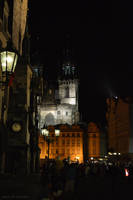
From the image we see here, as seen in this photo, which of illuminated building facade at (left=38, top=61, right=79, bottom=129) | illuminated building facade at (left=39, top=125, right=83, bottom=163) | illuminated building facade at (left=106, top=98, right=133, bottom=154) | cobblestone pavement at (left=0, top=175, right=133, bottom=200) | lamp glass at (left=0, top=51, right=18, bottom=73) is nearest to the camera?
lamp glass at (left=0, top=51, right=18, bottom=73)

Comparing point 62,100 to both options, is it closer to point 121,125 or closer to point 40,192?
point 121,125

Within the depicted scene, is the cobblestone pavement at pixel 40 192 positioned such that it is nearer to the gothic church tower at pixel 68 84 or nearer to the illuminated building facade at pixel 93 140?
the illuminated building facade at pixel 93 140

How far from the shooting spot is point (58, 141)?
10325 centimetres

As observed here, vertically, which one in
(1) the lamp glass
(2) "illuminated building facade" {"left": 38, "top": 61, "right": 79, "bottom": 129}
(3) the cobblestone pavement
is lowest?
(3) the cobblestone pavement

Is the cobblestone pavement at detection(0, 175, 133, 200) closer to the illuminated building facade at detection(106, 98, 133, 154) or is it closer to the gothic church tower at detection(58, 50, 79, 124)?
the illuminated building facade at detection(106, 98, 133, 154)

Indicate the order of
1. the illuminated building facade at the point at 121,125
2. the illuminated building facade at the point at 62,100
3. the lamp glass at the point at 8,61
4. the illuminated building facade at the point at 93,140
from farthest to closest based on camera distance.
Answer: the illuminated building facade at the point at 62,100 < the illuminated building facade at the point at 93,140 < the illuminated building facade at the point at 121,125 < the lamp glass at the point at 8,61

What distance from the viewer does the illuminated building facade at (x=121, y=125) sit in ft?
190

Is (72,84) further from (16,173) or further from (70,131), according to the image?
(16,173)

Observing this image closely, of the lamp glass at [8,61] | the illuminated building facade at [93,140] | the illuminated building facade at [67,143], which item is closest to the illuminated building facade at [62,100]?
the illuminated building facade at [67,143]

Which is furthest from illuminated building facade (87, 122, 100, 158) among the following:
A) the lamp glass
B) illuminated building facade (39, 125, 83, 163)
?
the lamp glass

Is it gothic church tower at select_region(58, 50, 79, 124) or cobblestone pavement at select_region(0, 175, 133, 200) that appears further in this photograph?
gothic church tower at select_region(58, 50, 79, 124)

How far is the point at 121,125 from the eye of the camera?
64562 millimetres

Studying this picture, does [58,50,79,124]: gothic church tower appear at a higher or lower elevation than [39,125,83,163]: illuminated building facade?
higher

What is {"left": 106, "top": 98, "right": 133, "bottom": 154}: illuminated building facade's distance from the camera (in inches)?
2280
